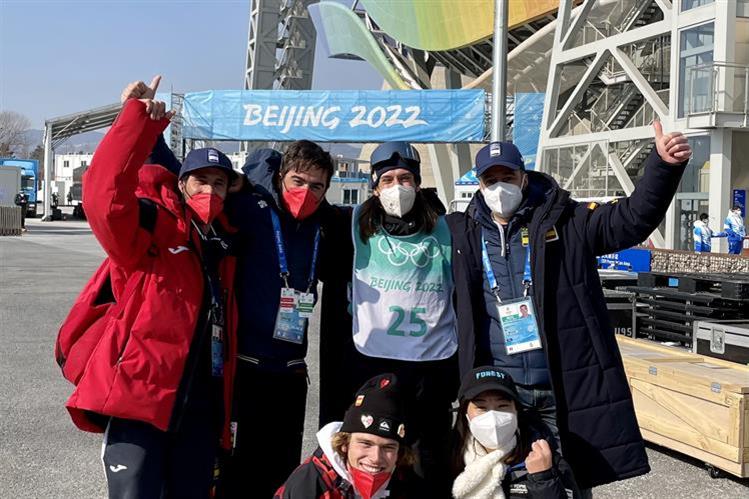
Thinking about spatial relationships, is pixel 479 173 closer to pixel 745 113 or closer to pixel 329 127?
pixel 745 113

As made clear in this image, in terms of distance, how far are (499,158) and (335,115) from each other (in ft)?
87.6

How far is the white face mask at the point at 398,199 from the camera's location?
3725mm

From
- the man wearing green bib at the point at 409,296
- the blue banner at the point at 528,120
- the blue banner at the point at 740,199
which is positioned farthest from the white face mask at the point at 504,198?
the blue banner at the point at 528,120

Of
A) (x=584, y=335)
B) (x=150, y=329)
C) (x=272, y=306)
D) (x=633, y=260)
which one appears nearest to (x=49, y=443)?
(x=272, y=306)

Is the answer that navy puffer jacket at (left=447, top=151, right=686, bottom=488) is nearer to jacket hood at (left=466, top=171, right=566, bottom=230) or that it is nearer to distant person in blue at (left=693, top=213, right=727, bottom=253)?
jacket hood at (left=466, top=171, right=566, bottom=230)

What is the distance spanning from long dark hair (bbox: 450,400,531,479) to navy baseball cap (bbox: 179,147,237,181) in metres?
1.48

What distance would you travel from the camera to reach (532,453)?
3336 millimetres

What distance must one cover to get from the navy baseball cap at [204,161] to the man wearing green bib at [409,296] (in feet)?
2.34

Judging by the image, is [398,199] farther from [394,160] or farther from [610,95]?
[610,95]

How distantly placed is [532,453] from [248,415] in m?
1.32

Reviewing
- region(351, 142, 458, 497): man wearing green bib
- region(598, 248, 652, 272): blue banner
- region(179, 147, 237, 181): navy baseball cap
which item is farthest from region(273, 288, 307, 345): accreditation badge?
region(598, 248, 652, 272): blue banner

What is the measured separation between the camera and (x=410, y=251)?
374cm

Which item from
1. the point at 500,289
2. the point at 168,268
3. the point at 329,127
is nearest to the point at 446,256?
the point at 500,289

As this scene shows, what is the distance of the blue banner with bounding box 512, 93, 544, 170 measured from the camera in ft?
99.3
